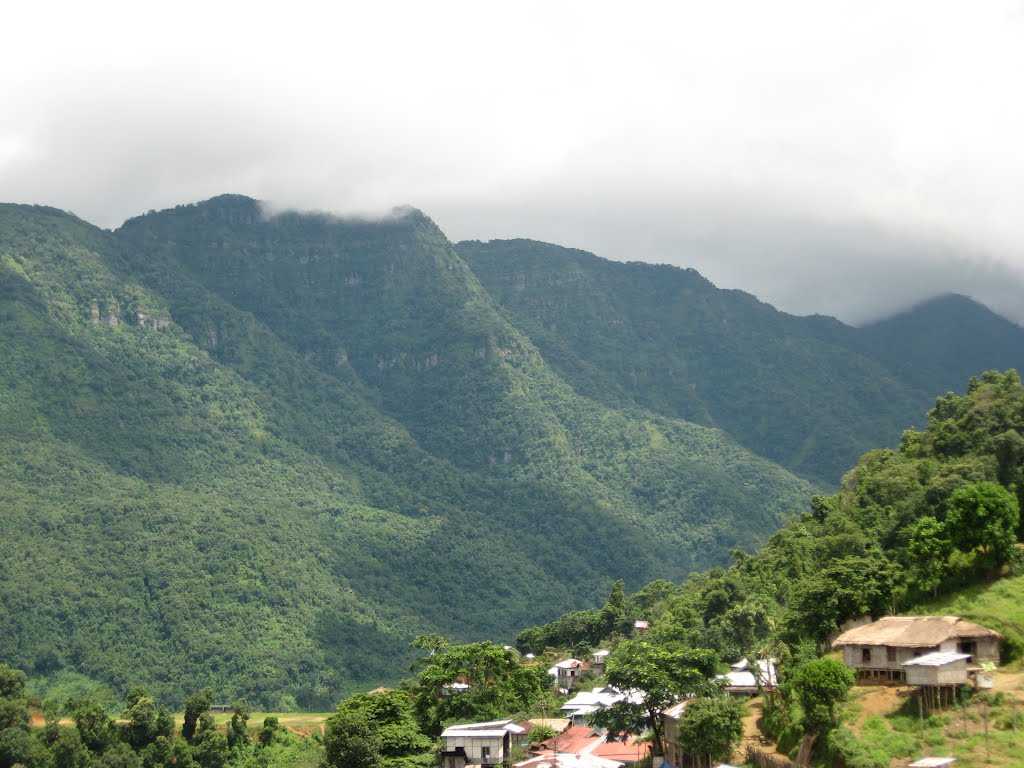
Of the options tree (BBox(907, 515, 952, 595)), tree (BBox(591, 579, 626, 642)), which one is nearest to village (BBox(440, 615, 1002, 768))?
A: tree (BBox(907, 515, 952, 595))

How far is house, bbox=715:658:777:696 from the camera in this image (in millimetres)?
56156

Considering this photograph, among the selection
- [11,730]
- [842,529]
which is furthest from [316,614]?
[842,529]

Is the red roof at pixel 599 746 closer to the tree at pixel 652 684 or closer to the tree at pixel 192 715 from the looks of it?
the tree at pixel 652 684

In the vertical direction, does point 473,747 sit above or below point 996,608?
below

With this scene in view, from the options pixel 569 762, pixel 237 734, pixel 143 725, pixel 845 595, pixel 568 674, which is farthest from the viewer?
pixel 568 674

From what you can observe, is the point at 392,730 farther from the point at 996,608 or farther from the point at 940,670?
the point at 996,608

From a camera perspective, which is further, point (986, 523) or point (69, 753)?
point (69, 753)

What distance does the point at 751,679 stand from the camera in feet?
193

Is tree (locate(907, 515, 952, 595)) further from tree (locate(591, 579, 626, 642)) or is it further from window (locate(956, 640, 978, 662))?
tree (locate(591, 579, 626, 642))

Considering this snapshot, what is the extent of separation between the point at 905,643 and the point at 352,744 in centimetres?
2319

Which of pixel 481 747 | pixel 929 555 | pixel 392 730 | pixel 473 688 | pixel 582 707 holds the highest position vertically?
pixel 929 555

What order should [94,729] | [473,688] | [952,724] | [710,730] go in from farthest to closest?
[94,729]
[473,688]
[710,730]
[952,724]

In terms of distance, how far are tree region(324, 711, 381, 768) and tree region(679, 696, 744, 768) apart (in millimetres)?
13706

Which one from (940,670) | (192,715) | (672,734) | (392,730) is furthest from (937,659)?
(192,715)
